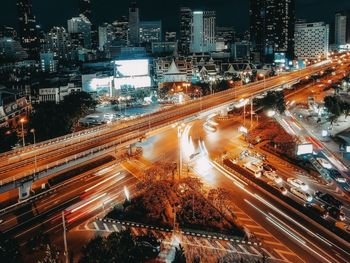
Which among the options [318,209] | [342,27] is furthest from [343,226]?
[342,27]

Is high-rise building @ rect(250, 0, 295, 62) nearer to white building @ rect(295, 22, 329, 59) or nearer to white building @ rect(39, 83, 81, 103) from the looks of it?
white building @ rect(295, 22, 329, 59)

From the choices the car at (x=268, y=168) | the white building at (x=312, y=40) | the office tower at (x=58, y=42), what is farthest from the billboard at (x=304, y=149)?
the office tower at (x=58, y=42)

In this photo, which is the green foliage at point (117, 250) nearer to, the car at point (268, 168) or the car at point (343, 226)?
the car at point (343, 226)

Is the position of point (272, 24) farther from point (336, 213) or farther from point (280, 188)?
point (336, 213)

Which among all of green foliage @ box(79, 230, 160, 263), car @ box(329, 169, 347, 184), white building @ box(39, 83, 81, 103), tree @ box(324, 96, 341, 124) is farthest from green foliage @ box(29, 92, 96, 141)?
tree @ box(324, 96, 341, 124)

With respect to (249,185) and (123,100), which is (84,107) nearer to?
(123,100)

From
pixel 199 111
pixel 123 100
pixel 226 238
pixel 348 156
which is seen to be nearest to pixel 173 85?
pixel 123 100

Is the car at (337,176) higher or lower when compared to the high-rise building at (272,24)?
lower
